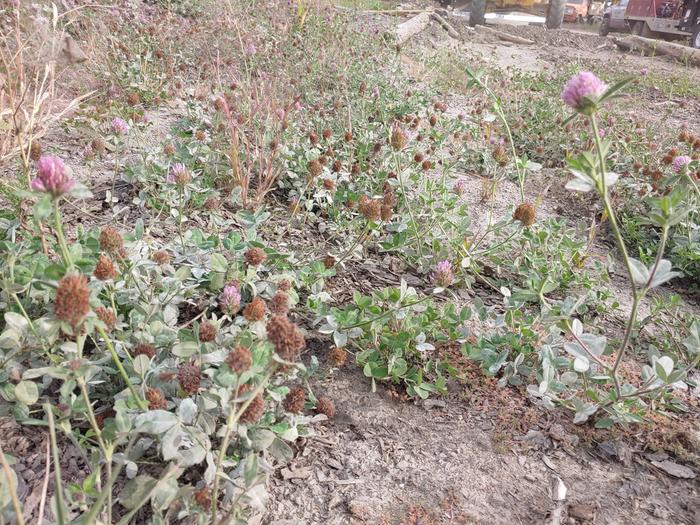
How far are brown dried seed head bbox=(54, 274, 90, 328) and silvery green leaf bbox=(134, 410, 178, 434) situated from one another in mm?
→ 290

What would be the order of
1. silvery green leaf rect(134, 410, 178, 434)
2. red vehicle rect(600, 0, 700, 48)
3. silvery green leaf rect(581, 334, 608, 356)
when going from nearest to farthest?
silvery green leaf rect(134, 410, 178, 434) → silvery green leaf rect(581, 334, 608, 356) → red vehicle rect(600, 0, 700, 48)

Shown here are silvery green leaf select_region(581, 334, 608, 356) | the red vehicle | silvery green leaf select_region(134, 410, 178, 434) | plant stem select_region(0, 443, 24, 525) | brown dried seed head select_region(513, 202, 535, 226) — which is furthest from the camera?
the red vehicle

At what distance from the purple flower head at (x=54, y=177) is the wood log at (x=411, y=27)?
8.11 metres

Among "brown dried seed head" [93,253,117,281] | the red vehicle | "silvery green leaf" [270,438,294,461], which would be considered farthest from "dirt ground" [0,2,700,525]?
the red vehicle

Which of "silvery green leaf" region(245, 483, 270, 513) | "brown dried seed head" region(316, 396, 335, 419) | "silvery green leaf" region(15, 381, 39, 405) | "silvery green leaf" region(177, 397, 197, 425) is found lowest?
"brown dried seed head" region(316, 396, 335, 419)

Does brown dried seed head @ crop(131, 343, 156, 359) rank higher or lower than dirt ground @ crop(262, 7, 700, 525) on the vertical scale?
higher

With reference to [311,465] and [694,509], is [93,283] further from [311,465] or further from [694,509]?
[694,509]

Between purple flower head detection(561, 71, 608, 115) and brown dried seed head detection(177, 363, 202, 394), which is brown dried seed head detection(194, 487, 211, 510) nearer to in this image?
brown dried seed head detection(177, 363, 202, 394)

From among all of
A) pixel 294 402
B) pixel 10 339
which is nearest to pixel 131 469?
pixel 294 402

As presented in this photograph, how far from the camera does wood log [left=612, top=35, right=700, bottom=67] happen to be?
34.7ft

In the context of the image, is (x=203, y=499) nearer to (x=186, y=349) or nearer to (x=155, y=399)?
(x=155, y=399)

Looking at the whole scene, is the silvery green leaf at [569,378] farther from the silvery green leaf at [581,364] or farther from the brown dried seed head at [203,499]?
the brown dried seed head at [203,499]

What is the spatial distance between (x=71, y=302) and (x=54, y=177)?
0.90 feet

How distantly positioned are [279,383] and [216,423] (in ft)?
0.76
